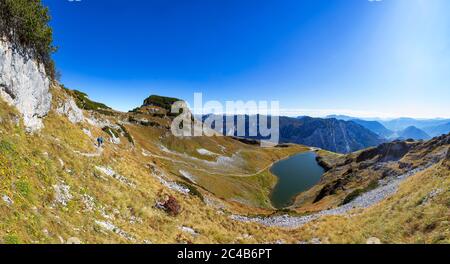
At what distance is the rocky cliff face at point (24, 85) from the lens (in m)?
22.3

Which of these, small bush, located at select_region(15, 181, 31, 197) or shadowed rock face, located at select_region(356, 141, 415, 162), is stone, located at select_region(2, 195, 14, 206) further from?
shadowed rock face, located at select_region(356, 141, 415, 162)

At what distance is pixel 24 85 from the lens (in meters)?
24.8

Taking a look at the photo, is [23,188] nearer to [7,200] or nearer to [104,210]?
[7,200]

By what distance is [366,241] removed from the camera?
2444cm

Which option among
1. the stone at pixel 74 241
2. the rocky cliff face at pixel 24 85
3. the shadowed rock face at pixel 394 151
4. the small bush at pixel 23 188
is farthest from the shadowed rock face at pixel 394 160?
the rocky cliff face at pixel 24 85

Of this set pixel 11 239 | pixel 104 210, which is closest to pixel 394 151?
pixel 104 210

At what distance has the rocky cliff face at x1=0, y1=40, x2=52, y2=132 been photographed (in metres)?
22.3

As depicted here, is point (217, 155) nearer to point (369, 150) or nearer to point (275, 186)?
point (275, 186)

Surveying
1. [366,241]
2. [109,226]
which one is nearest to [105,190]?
[109,226]

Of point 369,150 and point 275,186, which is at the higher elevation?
point 369,150

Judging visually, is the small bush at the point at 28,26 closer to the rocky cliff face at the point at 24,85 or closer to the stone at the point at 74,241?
the rocky cliff face at the point at 24,85

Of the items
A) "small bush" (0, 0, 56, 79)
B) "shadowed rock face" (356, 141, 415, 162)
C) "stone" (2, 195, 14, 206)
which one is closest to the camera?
"stone" (2, 195, 14, 206)

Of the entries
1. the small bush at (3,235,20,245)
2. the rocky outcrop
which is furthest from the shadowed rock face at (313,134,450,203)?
the rocky outcrop
